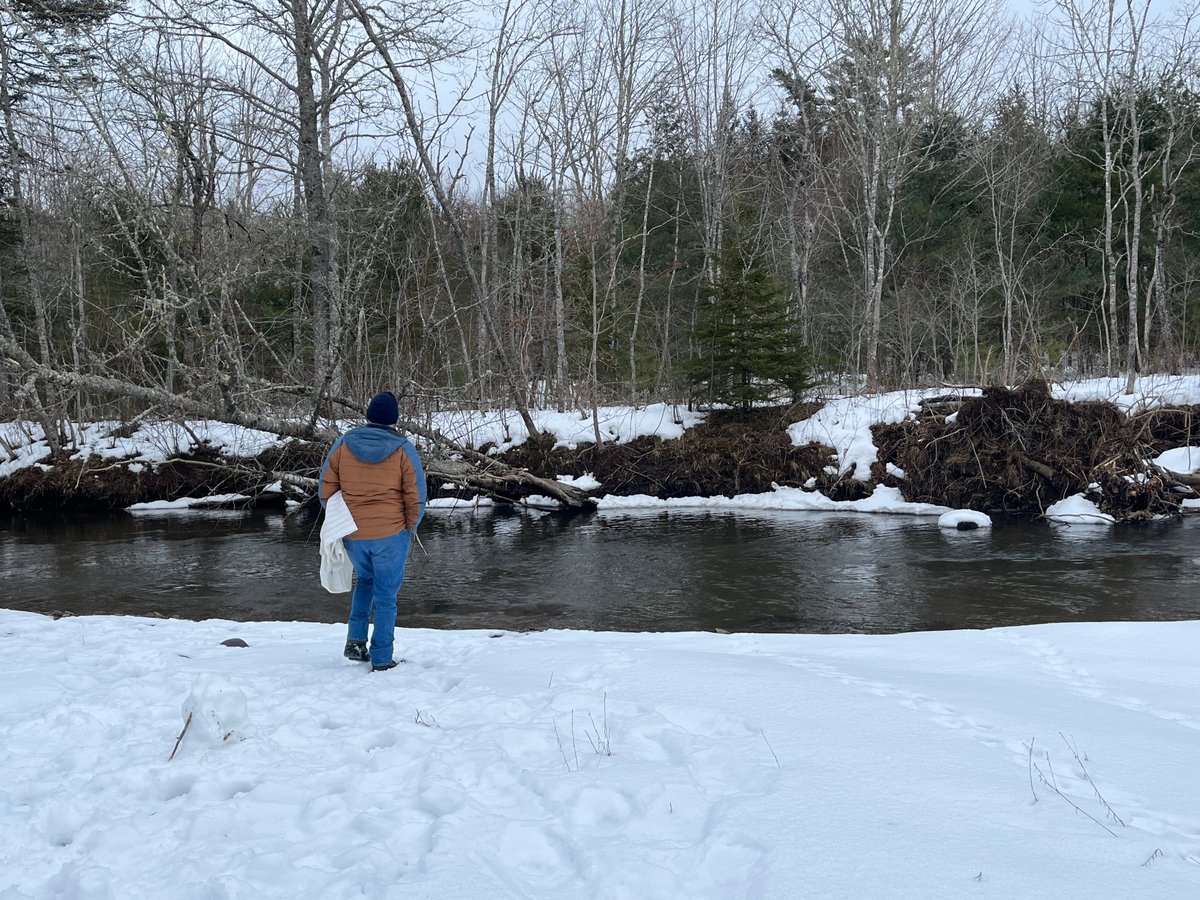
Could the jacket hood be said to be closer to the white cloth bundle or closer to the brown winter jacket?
the brown winter jacket

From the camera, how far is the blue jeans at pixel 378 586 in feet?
18.5

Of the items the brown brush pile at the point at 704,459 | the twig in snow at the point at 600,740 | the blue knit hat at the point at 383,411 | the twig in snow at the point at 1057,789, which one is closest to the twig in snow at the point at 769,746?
the twig in snow at the point at 600,740

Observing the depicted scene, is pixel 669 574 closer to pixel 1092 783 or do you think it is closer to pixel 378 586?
pixel 378 586

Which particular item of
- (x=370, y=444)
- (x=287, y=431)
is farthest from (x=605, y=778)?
(x=287, y=431)

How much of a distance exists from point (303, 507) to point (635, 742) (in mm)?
15809

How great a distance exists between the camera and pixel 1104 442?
15023 mm

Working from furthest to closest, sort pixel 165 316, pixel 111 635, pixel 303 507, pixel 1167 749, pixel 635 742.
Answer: pixel 303 507 < pixel 165 316 < pixel 111 635 < pixel 635 742 < pixel 1167 749

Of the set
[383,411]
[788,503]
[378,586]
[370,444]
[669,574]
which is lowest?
[669,574]

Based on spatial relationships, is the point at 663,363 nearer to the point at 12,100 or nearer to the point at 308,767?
the point at 12,100

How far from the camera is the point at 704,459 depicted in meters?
18.1

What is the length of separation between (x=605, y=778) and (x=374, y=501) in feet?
9.84

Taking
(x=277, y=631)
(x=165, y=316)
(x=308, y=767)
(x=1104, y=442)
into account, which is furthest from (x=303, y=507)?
(x=1104, y=442)

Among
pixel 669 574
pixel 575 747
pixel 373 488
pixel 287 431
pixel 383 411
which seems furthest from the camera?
pixel 287 431

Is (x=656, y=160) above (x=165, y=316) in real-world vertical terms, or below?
above
